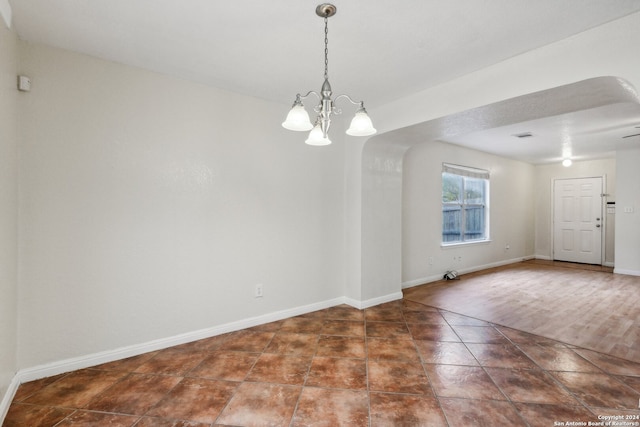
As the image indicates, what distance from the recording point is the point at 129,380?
2154mm

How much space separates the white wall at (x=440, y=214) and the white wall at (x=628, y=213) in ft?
5.53

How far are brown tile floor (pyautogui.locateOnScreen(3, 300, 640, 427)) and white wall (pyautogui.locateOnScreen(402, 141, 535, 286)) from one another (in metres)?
2.06

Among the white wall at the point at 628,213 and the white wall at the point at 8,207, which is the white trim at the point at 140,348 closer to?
the white wall at the point at 8,207

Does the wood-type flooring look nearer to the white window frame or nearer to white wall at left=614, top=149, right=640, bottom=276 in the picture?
white wall at left=614, top=149, right=640, bottom=276

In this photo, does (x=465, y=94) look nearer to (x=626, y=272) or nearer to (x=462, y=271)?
(x=462, y=271)

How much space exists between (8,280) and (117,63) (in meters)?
1.77

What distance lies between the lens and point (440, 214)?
206 inches

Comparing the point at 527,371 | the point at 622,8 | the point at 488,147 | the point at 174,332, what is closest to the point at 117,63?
the point at 174,332

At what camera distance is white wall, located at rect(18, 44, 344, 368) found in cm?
220

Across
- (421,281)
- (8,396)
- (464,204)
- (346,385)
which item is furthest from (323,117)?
(464,204)

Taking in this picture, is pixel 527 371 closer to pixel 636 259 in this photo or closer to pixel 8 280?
pixel 8 280

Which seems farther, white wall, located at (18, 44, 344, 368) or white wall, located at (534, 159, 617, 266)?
white wall, located at (534, 159, 617, 266)

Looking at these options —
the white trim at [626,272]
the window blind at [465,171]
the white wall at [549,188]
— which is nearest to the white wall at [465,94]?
the window blind at [465,171]

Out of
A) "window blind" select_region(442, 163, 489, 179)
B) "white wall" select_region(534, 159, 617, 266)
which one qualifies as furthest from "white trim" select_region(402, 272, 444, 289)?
"white wall" select_region(534, 159, 617, 266)
